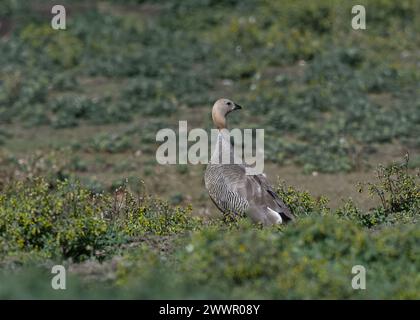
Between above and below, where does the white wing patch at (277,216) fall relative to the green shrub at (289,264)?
above

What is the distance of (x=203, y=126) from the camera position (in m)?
16.8

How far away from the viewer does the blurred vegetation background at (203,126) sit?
26.0 ft

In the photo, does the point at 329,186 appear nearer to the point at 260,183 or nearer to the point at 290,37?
the point at 260,183

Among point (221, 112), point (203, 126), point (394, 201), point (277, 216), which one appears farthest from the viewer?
point (203, 126)

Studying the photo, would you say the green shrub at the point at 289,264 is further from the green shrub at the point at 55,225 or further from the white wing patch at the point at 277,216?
the white wing patch at the point at 277,216

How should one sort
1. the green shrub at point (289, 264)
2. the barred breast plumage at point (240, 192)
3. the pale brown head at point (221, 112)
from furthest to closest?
the pale brown head at point (221, 112) → the barred breast plumage at point (240, 192) → the green shrub at point (289, 264)

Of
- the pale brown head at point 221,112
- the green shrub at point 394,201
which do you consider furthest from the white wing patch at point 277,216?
the pale brown head at point 221,112

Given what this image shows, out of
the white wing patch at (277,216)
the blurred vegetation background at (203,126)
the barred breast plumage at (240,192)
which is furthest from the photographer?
the barred breast plumage at (240,192)

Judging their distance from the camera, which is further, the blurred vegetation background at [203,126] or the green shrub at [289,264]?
the blurred vegetation background at [203,126]

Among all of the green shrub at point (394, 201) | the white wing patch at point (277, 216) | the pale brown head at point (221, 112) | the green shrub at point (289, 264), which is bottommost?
the green shrub at point (289, 264)

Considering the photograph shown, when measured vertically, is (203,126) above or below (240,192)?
above

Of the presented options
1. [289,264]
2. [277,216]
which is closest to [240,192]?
[277,216]

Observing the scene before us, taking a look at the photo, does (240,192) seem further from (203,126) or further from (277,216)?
(203,126)

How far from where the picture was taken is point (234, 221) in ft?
33.2
